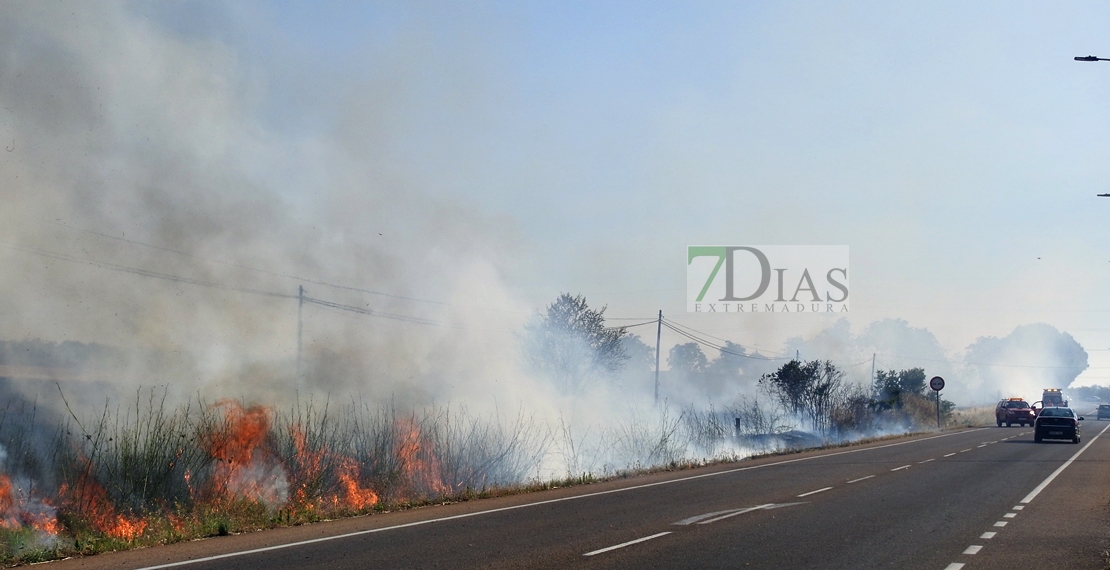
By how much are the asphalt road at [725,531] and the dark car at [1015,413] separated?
40.0 meters

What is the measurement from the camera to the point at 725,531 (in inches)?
450

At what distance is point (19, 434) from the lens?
547 inches

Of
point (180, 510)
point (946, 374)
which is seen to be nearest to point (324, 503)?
point (180, 510)

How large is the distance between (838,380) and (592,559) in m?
42.9

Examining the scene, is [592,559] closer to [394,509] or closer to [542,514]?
[542,514]

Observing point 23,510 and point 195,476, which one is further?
point 195,476

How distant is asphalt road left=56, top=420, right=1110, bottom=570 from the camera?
30.6 feet

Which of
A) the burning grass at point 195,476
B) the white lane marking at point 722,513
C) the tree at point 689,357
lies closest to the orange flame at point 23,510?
the burning grass at point 195,476

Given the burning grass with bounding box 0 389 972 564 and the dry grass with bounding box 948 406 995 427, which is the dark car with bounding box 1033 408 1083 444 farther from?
the dry grass with bounding box 948 406 995 427

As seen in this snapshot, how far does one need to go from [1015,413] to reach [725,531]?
5231cm

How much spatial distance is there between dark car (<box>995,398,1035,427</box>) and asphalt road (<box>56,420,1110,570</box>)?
39979 millimetres

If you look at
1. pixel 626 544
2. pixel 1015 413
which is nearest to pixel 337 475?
pixel 626 544

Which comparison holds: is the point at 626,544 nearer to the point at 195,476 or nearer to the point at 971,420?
the point at 195,476

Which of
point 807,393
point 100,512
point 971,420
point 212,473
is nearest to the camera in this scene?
point 100,512
